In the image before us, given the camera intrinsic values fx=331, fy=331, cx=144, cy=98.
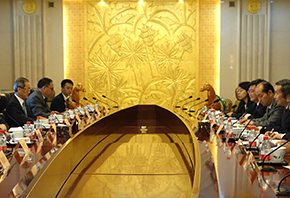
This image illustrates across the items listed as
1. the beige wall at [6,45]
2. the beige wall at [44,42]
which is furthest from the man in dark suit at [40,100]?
the beige wall at [6,45]

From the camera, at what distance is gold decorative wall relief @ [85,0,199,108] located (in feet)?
27.7

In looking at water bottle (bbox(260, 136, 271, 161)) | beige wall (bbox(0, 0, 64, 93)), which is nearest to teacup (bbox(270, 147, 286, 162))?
water bottle (bbox(260, 136, 271, 161))

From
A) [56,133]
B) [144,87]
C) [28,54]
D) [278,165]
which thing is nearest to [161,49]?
[144,87]

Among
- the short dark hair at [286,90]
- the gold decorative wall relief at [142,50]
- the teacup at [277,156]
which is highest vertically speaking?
the gold decorative wall relief at [142,50]

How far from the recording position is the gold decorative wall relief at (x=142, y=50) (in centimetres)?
845

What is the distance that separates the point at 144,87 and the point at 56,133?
594 cm

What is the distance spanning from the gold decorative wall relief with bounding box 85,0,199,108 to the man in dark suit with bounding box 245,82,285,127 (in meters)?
4.33

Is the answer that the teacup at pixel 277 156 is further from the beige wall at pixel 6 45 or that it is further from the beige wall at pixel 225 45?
the beige wall at pixel 6 45

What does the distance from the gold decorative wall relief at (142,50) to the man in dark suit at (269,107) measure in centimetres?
433

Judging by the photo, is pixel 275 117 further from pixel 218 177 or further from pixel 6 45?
pixel 6 45

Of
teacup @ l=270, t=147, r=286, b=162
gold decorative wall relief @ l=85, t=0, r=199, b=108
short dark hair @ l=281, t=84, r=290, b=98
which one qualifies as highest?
gold decorative wall relief @ l=85, t=0, r=199, b=108

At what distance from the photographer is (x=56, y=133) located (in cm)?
270

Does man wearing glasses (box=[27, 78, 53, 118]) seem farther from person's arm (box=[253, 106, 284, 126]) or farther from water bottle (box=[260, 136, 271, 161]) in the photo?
water bottle (box=[260, 136, 271, 161])

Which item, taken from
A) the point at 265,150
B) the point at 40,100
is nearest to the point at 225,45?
the point at 40,100
